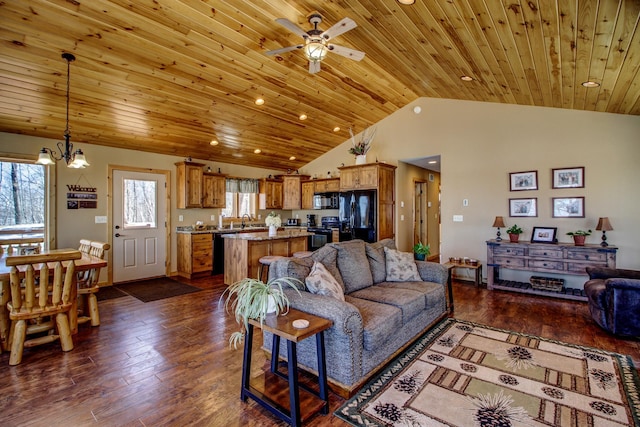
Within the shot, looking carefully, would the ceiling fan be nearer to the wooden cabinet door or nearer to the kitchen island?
the kitchen island

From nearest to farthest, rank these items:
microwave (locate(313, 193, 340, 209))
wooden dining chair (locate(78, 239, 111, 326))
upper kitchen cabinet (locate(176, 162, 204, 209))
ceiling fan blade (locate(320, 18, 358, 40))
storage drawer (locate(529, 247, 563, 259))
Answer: ceiling fan blade (locate(320, 18, 358, 40)), wooden dining chair (locate(78, 239, 111, 326)), storage drawer (locate(529, 247, 563, 259)), upper kitchen cabinet (locate(176, 162, 204, 209)), microwave (locate(313, 193, 340, 209))

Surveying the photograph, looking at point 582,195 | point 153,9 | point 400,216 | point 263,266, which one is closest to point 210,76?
point 153,9

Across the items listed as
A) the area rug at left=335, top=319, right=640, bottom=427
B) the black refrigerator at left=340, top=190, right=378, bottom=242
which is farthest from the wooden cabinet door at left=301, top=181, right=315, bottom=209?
the area rug at left=335, top=319, right=640, bottom=427

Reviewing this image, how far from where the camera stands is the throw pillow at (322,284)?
261cm

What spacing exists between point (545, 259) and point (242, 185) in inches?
248

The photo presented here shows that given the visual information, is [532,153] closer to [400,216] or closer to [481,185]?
[481,185]

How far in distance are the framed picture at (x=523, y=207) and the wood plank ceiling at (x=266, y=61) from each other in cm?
151

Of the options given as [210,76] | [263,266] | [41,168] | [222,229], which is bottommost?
[263,266]

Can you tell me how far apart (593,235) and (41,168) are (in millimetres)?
8634

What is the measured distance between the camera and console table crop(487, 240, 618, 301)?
14.4ft

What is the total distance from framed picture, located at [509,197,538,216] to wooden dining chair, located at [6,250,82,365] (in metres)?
6.09

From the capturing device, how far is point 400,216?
703 centimetres

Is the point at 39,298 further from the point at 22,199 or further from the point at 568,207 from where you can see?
the point at 568,207

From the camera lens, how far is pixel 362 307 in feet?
8.93
